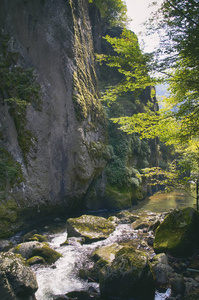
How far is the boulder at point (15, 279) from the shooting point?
4098 millimetres

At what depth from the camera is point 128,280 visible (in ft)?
16.3

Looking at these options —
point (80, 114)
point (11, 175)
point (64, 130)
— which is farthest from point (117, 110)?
point (11, 175)

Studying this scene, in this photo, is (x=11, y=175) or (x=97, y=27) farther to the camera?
(x=97, y=27)

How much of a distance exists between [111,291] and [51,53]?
12.2 metres

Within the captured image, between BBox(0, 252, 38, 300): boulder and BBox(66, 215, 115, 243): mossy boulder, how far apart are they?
166 inches

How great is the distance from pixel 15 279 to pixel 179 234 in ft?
17.0

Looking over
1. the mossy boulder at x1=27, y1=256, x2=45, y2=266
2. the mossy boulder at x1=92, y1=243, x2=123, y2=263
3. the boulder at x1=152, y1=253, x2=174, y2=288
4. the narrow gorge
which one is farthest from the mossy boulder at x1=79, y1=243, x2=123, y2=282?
the narrow gorge

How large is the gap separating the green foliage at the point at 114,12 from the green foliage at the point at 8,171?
2275cm

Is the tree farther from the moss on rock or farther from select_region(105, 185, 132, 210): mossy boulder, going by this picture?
select_region(105, 185, 132, 210): mossy boulder

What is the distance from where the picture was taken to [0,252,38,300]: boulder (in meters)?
4.10

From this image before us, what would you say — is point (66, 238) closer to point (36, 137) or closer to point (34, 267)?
point (34, 267)

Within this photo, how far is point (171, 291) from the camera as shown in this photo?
5.14 metres

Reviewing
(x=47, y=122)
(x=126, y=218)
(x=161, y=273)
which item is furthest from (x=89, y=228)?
(x=47, y=122)

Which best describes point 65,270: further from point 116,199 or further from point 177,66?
point 116,199
